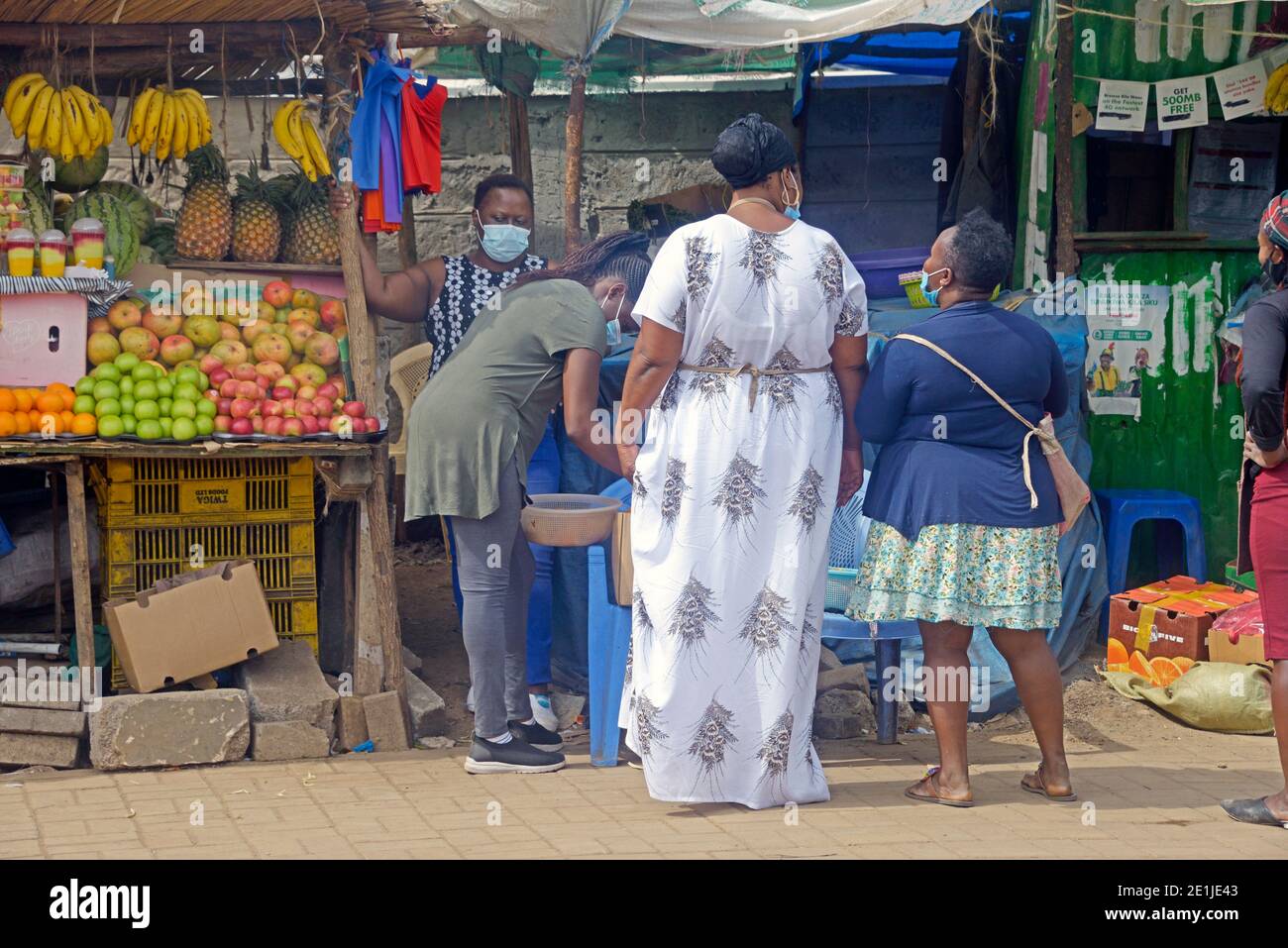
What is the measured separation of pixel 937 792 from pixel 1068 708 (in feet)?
5.92

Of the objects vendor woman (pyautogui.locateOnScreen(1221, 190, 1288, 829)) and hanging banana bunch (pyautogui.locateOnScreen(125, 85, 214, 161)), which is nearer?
vendor woman (pyautogui.locateOnScreen(1221, 190, 1288, 829))

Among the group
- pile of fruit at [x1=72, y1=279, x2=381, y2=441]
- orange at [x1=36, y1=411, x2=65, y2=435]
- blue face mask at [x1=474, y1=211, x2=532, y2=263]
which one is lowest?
orange at [x1=36, y1=411, x2=65, y2=435]

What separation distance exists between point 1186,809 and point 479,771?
7.80ft

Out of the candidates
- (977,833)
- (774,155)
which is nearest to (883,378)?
(774,155)

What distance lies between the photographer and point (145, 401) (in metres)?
5.48

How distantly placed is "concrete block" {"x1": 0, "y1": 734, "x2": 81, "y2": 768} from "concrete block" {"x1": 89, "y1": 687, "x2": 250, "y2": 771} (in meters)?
0.09

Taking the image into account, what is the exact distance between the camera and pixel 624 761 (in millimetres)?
5418

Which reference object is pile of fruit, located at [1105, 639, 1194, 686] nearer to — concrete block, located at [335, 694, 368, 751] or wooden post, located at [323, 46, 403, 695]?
wooden post, located at [323, 46, 403, 695]

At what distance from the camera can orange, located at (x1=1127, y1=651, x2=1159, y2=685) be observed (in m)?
6.54

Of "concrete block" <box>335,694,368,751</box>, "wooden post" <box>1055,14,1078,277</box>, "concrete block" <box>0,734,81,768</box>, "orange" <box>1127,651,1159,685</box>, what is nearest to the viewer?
"concrete block" <box>0,734,81,768</box>

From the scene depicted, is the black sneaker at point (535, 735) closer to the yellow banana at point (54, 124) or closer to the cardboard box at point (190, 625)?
the cardboard box at point (190, 625)

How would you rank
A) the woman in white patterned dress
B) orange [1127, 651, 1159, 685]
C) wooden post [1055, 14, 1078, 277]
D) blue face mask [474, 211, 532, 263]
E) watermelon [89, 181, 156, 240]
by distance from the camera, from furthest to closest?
1. wooden post [1055, 14, 1078, 277]
2. orange [1127, 651, 1159, 685]
3. blue face mask [474, 211, 532, 263]
4. watermelon [89, 181, 156, 240]
5. the woman in white patterned dress

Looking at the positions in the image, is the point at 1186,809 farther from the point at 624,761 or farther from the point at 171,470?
the point at 171,470

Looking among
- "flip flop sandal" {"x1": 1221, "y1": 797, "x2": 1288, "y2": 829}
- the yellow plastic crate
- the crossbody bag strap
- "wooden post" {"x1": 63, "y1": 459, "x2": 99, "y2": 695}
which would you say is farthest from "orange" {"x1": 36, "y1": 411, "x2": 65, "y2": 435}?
"flip flop sandal" {"x1": 1221, "y1": 797, "x2": 1288, "y2": 829}
